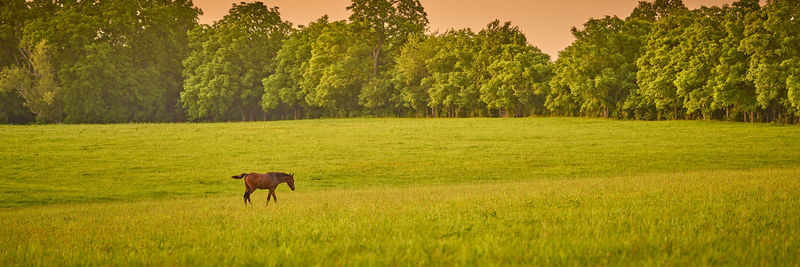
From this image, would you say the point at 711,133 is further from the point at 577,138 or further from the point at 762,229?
the point at 762,229

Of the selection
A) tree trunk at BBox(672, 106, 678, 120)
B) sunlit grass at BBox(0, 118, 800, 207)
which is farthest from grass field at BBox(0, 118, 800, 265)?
tree trunk at BBox(672, 106, 678, 120)

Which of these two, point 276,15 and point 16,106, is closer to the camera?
point 16,106

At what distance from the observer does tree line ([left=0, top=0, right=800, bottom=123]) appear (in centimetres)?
5931

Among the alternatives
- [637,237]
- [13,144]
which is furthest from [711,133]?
[13,144]

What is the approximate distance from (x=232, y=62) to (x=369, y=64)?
25220mm

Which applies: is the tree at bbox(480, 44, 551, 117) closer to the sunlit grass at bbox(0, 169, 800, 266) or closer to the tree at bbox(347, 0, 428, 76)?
the tree at bbox(347, 0, 428, 76)

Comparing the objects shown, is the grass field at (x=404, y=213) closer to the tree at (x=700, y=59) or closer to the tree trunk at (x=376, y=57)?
the tree at (x=700, y=59)

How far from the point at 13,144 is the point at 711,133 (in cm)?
5705

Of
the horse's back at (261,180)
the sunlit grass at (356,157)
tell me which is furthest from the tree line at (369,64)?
the horse's back at (261,180)

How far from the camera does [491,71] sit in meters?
82.2

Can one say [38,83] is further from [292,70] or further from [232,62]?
[292,70]

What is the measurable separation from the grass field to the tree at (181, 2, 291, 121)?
5995cm

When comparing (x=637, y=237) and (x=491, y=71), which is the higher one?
(x=491, y=71)

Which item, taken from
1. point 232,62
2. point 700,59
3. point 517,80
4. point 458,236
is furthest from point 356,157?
point 232,62
